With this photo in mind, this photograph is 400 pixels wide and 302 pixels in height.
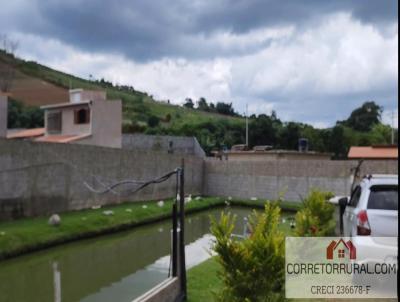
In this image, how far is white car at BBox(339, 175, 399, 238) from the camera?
5.03 meters

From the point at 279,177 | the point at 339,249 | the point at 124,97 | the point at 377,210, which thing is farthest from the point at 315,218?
the point at 124,97

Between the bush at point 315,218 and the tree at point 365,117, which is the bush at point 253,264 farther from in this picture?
the tree at point 365,117

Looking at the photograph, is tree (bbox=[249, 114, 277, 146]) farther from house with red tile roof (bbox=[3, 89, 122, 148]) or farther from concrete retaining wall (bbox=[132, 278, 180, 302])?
concrete retaining wall (bbox=[132, 278, 180, 302])

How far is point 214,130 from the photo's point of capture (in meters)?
42.6

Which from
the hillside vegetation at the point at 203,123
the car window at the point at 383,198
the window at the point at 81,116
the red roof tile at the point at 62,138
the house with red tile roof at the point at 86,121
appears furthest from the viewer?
the hillside vegetation at the point at 203,123

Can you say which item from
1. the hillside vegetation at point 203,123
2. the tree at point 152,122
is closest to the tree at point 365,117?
the hillside vegetation at point 203,123

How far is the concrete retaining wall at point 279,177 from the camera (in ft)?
63.1

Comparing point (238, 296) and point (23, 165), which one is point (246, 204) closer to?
point (23, 165)

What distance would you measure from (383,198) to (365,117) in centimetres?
5062

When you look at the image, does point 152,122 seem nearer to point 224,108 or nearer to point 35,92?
point 35,92

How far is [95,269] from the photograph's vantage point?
364 inches

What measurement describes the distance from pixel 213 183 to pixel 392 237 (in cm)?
1787

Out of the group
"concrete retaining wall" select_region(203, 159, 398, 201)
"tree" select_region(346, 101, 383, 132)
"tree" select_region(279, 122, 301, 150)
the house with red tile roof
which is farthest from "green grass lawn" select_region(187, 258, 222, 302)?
"tree" select_region(346, 101, 383, 132)

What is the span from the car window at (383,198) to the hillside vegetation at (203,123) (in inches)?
1278
